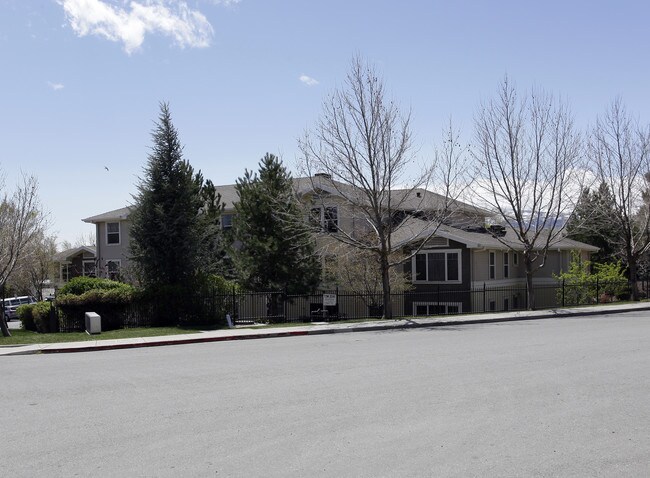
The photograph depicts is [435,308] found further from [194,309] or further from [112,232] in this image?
[112,232]

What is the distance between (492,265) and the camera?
1405 inches

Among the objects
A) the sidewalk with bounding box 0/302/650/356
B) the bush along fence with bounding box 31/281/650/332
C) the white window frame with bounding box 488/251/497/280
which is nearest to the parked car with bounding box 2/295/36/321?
the bush along fence with bounding box 31/281/650/332

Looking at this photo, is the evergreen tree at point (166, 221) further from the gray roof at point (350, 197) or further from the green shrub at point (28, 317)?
the green shrub at point (28, 317)

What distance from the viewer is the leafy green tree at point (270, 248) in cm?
3019

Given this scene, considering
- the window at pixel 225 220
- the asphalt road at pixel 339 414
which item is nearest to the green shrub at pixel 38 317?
the asphalt road at pixel 339 414

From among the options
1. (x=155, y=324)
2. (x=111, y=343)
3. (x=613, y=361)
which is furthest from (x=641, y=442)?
(x=155, y=324)

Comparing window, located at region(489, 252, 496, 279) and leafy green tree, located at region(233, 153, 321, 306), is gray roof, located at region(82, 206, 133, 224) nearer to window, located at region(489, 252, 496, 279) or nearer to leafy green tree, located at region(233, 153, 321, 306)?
leafy green tree, located at region(233, 153, 321, 306)

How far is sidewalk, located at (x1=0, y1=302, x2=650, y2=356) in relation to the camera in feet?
59.2

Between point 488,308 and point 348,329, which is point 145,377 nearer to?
point 348,329

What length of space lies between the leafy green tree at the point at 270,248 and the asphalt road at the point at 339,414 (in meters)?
15.5

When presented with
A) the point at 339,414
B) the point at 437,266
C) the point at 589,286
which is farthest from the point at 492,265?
the point at 339,414

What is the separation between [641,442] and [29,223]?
79.0 ft

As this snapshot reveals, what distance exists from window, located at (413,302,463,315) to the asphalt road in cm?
1843

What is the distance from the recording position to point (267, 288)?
30.5 meters
